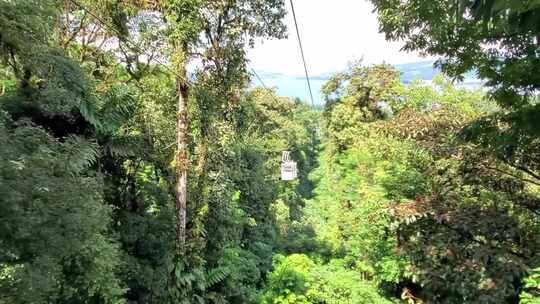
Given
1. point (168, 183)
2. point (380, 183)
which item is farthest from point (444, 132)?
point (168, 183)

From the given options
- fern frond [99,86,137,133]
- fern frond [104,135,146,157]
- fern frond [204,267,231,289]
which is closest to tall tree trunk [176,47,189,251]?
fern frond [104,135,146,157]

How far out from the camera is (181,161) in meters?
9.66

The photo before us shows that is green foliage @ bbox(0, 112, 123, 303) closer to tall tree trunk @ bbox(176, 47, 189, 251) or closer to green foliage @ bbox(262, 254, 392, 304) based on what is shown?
tall tree trunk @ bbox(176, 47, 189, 251)

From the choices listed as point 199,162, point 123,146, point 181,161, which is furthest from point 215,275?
point 123,146

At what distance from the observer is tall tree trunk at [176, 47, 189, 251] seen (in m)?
9.67

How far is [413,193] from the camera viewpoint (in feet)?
37.9

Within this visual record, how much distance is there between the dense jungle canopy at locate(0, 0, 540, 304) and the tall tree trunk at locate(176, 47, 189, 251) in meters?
0.03

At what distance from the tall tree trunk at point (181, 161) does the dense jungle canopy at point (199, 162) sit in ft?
0.11

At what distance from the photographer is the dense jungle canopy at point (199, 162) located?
15.9 ft

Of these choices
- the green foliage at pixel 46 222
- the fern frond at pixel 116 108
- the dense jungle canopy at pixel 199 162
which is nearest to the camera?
the green foliage at pixel 46 222

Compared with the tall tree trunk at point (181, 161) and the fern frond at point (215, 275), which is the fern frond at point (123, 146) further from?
the fern frond at point (215, 275)

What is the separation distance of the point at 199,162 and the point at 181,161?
2.38ft

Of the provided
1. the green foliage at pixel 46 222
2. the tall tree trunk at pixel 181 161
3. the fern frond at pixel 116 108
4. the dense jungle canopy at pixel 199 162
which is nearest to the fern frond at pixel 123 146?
the dense jungle canopy at pixel 199 162

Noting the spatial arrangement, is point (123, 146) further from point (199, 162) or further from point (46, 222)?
point (46, 222)
